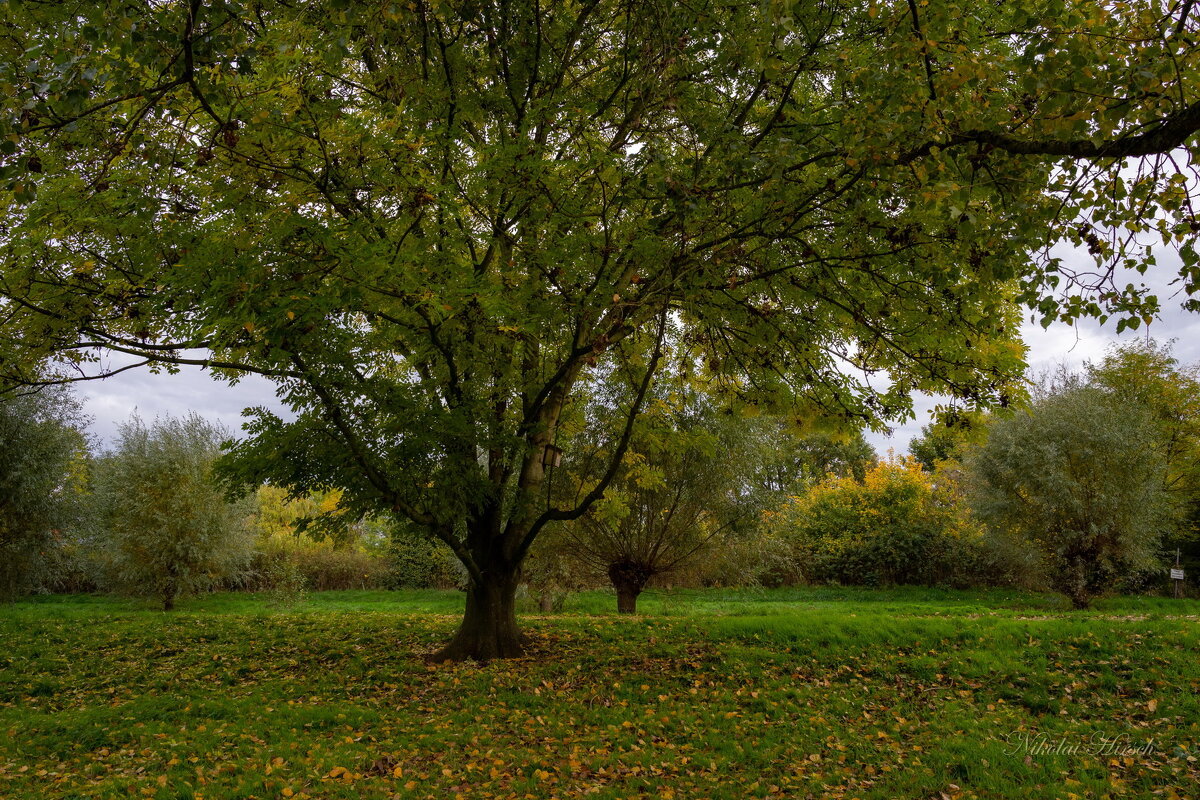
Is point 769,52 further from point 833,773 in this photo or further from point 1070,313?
point 833,773

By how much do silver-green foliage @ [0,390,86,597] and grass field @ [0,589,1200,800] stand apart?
25.0 ft

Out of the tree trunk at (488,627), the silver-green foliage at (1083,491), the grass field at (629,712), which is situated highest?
the silver-green foliage at (1083,491)

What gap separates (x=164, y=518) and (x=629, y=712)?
16.6 meters

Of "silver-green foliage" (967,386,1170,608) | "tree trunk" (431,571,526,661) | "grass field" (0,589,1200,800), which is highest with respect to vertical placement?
"silver-green foliage" (967,386,1170,608)

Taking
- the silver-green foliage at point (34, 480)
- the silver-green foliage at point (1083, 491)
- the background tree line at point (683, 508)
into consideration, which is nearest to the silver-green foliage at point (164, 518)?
the background tree line at point (683, 508)

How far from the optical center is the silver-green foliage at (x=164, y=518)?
19000 millimetres

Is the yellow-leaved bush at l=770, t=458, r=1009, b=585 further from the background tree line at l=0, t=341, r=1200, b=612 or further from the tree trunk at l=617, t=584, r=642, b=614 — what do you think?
the tree trunk at l=617, t=584, r=642, b=614

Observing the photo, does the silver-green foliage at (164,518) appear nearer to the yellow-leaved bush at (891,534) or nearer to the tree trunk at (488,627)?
the tree trunk at (488,627)

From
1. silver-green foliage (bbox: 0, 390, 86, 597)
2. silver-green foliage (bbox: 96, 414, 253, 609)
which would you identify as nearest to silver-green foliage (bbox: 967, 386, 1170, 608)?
silver-green foliage (bbox: 96, 414, 253, 609)

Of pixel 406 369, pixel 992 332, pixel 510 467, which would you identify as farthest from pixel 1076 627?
pixel 406 369

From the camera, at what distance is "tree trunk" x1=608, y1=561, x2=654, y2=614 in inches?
637

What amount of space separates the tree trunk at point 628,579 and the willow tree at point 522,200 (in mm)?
6360

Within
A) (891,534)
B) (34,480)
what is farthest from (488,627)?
(891,534)

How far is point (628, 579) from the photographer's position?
16297mm
